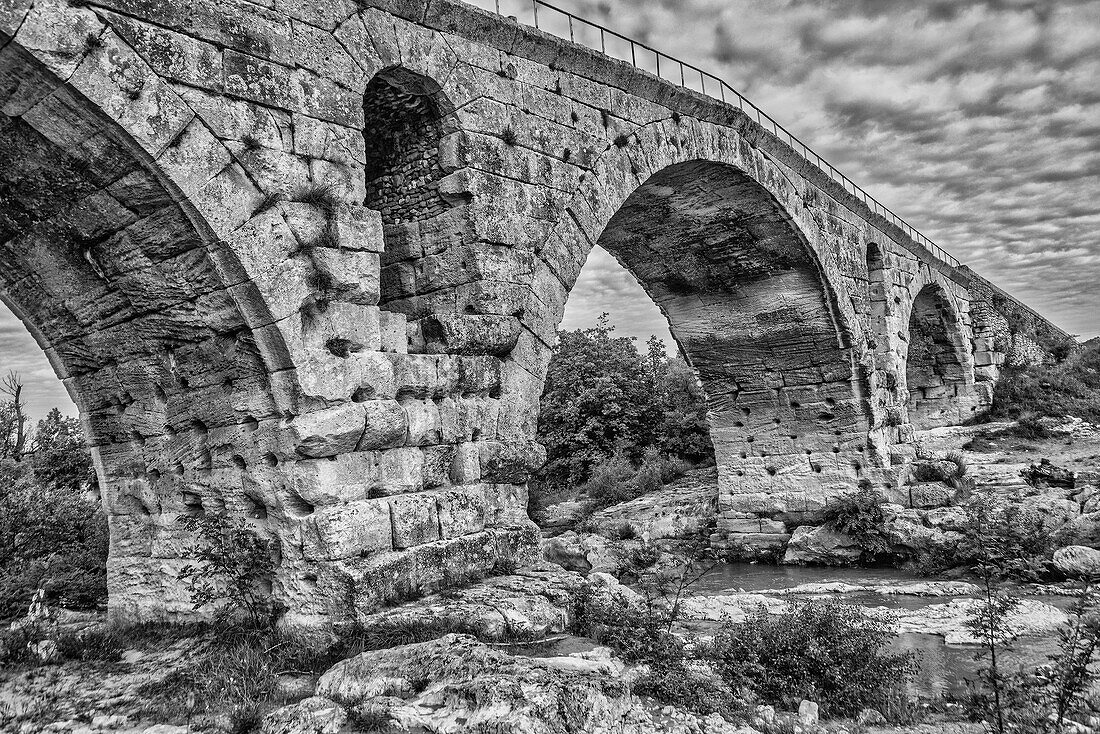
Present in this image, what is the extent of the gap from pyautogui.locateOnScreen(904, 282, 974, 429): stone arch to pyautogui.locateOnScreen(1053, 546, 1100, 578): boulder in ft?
36.1

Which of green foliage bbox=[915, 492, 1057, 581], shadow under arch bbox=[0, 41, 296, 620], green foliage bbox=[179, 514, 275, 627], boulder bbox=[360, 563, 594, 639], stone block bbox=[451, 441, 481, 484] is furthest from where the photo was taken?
green foliage bbox=[915, 492, 1057, 581]

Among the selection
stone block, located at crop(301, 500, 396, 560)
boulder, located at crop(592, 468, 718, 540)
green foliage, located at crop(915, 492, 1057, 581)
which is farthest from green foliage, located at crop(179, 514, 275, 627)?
boulder, located at crop(592, 468, 718, 540)

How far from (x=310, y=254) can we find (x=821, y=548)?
9.45m

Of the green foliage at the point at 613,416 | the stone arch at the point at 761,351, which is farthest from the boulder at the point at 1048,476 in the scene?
the green foliage at the point at 613,416

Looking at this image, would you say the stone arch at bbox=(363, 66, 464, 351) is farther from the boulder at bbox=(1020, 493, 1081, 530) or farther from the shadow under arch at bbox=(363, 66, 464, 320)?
the boulder at bbox=(1020, 493, 1081, 530)

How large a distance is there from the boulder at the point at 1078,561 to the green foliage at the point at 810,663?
4.29 metres

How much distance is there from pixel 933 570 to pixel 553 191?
7.44 meters

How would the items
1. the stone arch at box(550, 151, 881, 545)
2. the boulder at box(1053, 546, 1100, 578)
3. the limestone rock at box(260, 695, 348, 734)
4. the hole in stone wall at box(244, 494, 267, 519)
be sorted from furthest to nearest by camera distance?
the stone arch at box(550, 151, 881, 545)
the boulder at box(1053, 546, 1100, 578)
the hole in stone wall at box(244, 494, 267, 519)
the limestone rock at box(260, 695, 348, 734)

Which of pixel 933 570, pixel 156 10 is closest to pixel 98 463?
pixel 156 10

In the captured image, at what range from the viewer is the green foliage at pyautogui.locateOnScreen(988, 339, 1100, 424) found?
1716 centimetres

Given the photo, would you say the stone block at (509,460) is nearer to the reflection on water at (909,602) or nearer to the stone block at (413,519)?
the stone block at (413,519)

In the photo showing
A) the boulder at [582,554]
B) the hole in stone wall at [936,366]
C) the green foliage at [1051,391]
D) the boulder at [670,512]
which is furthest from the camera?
the hole in stone wall at [936,366]

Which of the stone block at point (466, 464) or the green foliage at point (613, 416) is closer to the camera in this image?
the stone block at point (466, 464)

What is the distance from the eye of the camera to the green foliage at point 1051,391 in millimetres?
17156
